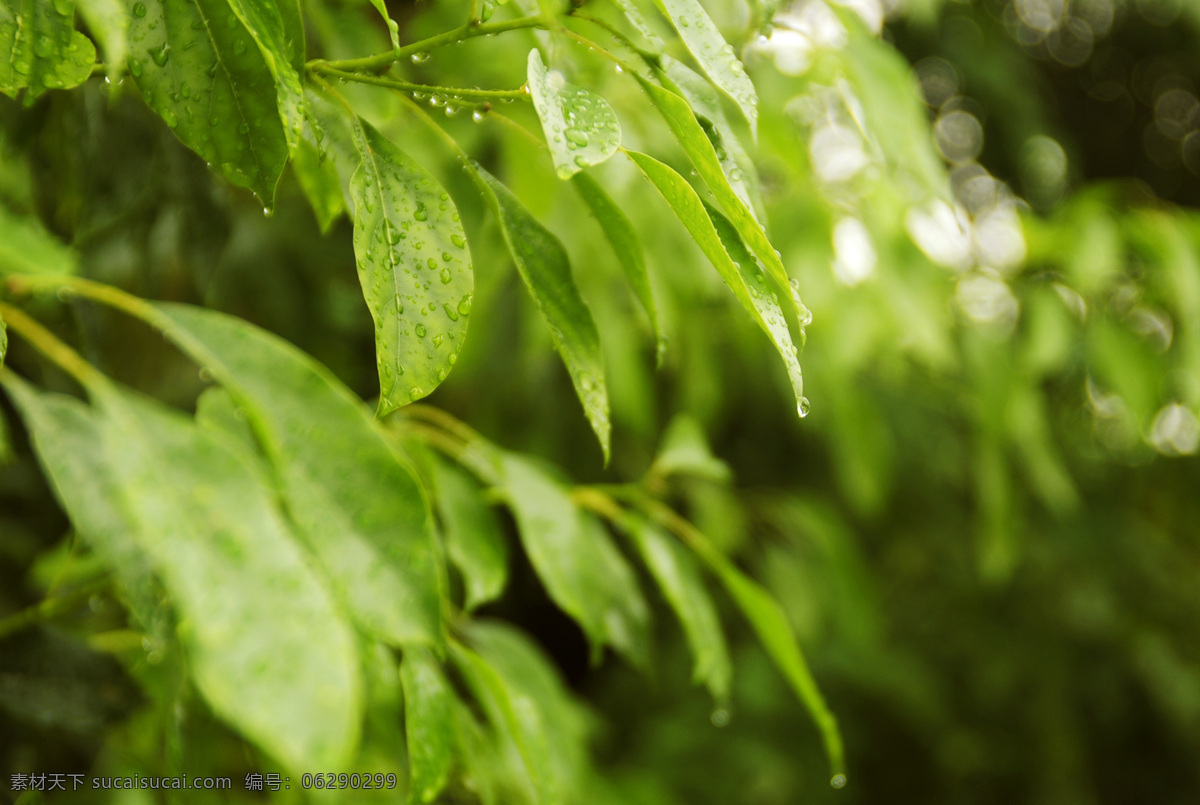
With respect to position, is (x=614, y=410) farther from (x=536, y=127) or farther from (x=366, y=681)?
(x=366, y=681)

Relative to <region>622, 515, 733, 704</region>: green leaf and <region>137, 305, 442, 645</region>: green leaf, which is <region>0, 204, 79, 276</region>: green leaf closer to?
<region>137, 305, 442, 645</region>: green leaf

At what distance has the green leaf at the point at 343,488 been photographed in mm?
330

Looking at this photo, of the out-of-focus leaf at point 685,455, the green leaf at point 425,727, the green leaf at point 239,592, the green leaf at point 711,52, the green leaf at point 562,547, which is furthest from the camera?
the out-of-focus leaf at point 685,455

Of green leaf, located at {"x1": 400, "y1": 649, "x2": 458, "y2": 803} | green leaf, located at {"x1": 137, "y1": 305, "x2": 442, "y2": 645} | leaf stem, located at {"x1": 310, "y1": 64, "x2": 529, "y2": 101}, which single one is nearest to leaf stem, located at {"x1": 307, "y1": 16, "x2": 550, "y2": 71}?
leaf stem, located at {"x1": 310, "y1": 64, "x2": 529, "y2": 101}

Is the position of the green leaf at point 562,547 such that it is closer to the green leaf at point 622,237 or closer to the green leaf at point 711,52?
the green leaf at point 622,237

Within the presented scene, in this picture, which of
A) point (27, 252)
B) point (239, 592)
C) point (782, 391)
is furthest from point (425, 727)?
point (782, 391)

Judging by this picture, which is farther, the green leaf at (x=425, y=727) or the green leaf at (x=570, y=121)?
the green leaf at (x=425, y=727)

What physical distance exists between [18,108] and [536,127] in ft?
1.62

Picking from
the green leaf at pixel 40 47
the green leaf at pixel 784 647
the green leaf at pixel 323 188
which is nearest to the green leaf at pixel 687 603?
the green leaf at pixel 784 647

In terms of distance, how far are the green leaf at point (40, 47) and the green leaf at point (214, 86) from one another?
0.07 feet

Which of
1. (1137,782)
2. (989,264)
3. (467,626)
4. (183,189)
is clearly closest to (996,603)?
(1137,782)

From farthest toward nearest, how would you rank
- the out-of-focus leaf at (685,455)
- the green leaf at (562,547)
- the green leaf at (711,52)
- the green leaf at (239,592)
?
the out-of-focus leaf at (685,455) < the green leaf at (562,547) < the green leaf at (711,52) < the green leaf at (239,592)

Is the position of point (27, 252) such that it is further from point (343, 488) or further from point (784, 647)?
point (784, 647)

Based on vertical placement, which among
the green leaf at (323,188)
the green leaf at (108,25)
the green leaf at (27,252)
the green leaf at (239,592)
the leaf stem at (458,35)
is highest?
the green leaf at (108,25)
